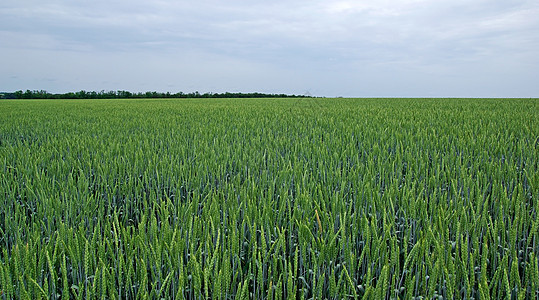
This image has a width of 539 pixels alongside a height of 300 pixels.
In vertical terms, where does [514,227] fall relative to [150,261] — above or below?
above

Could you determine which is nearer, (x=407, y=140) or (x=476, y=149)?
(x=476, y=149)

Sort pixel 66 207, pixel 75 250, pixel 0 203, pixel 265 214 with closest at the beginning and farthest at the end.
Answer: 1. pixel 75 250
2. pixel 265 214
3. pixel 66 207
4. pixel 0 203

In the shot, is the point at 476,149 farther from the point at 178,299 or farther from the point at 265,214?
the point at 178,299

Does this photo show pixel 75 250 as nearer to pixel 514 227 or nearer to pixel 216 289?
pixel 216 289

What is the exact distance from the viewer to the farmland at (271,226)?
1284 millimetres

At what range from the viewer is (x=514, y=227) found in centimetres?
→ 148

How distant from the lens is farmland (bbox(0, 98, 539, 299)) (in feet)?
4.21

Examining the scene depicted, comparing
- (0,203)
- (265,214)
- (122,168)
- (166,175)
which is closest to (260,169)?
(166,175)

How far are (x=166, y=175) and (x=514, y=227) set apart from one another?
7.24 feet

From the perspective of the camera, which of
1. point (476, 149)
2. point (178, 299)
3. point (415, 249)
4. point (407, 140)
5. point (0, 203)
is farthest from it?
point (407, 140)

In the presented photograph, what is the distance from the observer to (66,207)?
2.02 m

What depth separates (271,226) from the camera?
176 centimetres

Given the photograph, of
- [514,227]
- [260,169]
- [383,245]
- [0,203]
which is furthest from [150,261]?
[260,169]

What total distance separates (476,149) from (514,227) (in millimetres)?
2541
